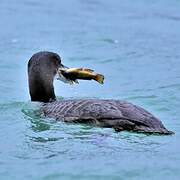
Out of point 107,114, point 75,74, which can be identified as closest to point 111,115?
point 107,114

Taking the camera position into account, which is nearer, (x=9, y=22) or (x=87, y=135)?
(x=87, y=135)

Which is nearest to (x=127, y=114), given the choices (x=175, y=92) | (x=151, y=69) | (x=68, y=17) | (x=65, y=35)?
(x=175, y=92)

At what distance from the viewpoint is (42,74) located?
13.4 m

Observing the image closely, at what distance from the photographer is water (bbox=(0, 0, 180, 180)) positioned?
10164 mm

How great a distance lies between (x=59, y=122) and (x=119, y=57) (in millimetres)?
6209

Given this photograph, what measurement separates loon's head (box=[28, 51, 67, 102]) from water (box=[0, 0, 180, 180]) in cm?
22

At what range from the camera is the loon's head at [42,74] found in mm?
13375

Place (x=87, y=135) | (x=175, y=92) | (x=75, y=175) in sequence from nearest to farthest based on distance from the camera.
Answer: (x=75, y=175) < (x=87, y=135) < (x=175, y=92)

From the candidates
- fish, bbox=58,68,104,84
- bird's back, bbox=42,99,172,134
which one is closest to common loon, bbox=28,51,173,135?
bird's back, bbox=42,99,172,134

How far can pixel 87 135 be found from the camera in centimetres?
1118

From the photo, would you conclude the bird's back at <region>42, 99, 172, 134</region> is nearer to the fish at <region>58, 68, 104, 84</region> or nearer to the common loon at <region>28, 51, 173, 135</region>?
the common loon at <region>28, 51, 173, 135</region>

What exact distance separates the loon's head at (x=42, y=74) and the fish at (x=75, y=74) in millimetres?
114

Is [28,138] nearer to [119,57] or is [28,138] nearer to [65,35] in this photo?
[119,57]

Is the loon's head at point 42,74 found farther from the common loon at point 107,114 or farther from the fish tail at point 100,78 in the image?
the fish tail at point 100,78
